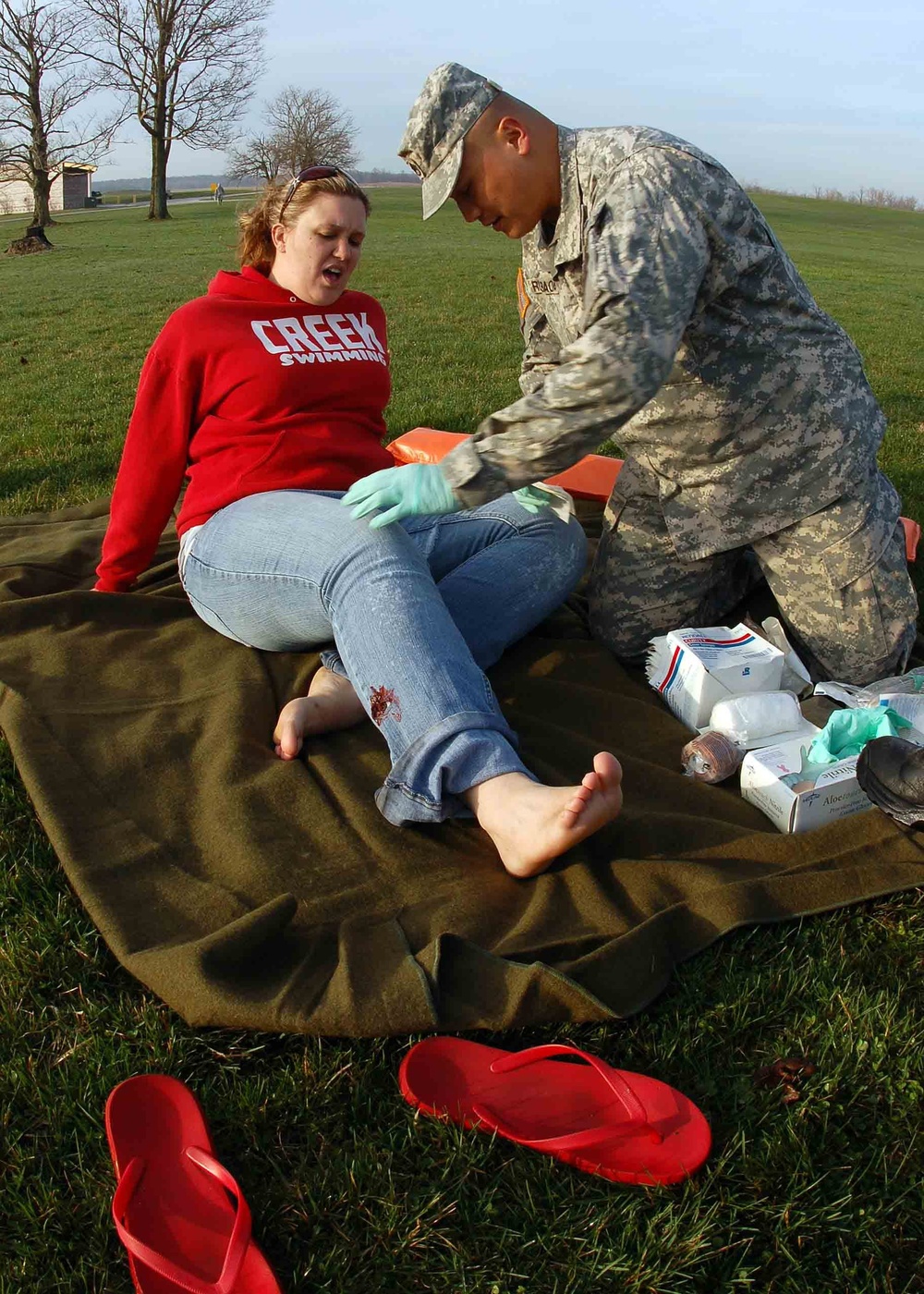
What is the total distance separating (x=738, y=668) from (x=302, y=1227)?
2.06 metres

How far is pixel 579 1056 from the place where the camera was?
2025 millimetres

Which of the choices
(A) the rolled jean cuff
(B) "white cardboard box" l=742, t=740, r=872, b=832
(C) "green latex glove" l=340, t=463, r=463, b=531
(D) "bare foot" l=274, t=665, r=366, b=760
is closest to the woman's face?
(C) "green latex glove" l=340, t=463, r=463, b=531

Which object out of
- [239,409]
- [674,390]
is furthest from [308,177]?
[674,390]

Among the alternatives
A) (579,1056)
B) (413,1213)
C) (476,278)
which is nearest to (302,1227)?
(413,1213)

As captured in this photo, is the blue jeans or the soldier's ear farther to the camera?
the soldier's ear

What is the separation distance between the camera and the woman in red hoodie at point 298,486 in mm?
2930

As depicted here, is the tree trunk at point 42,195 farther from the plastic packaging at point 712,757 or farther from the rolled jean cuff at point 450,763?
the rolled jean cuff at point 450,763

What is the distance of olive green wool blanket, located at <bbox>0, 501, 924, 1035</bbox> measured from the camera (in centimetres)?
211

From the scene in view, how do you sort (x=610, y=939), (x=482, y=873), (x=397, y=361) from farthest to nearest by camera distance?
(x=397, y=361)
(x=482, y=873)
(x=610, y=939)

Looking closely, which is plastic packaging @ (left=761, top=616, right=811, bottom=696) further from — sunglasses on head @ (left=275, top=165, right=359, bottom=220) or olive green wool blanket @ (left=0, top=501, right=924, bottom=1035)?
sunglasses on head @ (left=275, top=165, right=359, bottom=220)

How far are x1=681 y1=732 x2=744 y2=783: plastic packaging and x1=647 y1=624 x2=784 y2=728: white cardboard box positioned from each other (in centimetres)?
20

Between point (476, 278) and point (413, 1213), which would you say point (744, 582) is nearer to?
point (413, 1213)

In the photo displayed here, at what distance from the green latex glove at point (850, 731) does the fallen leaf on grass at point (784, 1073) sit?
1034 millimetres

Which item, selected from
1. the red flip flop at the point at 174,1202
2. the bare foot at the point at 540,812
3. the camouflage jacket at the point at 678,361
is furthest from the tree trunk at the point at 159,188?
the red flip flop at the point at 174,1202
